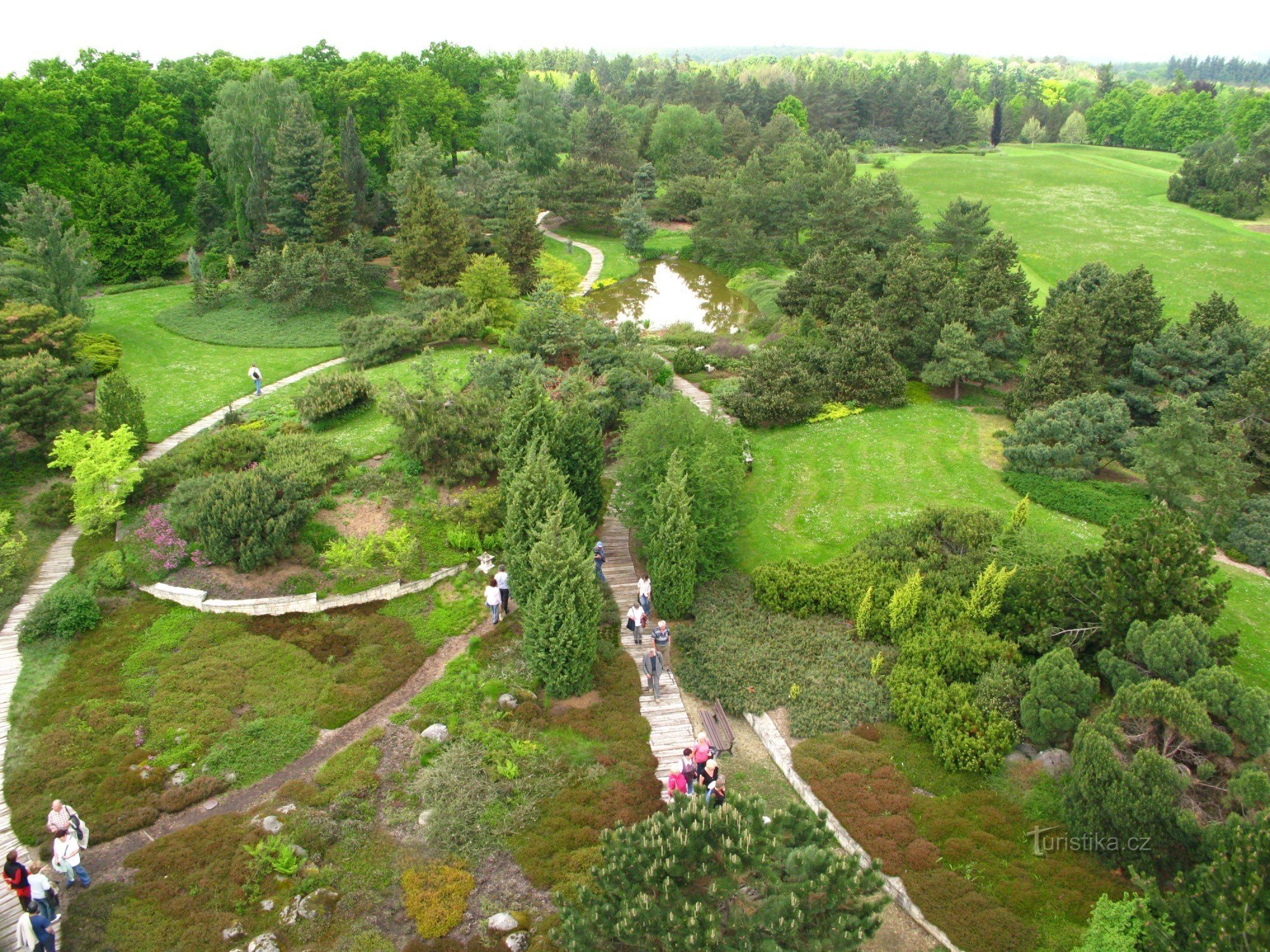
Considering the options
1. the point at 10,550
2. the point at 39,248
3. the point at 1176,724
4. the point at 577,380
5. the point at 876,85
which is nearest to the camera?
the point at 1176,724

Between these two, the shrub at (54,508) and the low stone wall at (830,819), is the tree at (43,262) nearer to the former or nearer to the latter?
the shrub at (54,508)

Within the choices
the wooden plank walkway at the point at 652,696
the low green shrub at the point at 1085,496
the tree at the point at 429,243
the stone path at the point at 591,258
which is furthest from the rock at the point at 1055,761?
the stone path at the point at 591,258

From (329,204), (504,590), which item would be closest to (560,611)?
(504,590)

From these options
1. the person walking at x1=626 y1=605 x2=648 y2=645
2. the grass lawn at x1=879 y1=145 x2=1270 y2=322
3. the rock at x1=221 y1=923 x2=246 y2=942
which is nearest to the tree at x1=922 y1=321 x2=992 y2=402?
the grass lawn at x1=879 y1=145 x2=1270 y2=322

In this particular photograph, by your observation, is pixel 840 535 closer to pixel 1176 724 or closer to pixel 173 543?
pixel 1176 724

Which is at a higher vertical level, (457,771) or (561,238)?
(561,238)

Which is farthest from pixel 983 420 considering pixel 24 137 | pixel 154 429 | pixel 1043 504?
pixel 24 137

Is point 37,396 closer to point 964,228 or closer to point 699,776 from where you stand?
point 699,776
